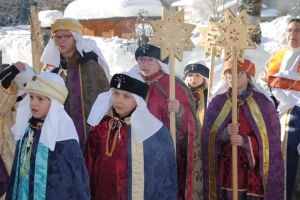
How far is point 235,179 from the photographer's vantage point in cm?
434

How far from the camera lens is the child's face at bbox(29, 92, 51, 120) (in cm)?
337

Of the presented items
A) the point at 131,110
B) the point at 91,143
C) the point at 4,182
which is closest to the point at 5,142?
the point at 4,182

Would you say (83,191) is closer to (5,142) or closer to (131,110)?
(131,110)

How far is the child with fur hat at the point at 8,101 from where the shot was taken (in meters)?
4.39

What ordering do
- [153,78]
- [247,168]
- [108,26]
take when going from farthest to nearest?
[108,26] < [153,78] < [247,168]

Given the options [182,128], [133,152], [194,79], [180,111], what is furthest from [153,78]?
[194,79]

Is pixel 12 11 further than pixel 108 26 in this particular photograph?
Yes

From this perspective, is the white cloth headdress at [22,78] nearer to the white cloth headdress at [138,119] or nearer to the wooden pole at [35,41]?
the wooden pole at [35,41]

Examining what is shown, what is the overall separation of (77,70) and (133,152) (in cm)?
155

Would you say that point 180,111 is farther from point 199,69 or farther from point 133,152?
point 199,69

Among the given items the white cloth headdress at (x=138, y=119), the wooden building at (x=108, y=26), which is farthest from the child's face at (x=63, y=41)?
the wooden building at (x=108, y=26)

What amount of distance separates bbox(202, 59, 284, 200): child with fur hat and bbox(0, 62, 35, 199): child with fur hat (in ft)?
6.33

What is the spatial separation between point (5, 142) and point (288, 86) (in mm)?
2992

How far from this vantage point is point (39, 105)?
337cm
